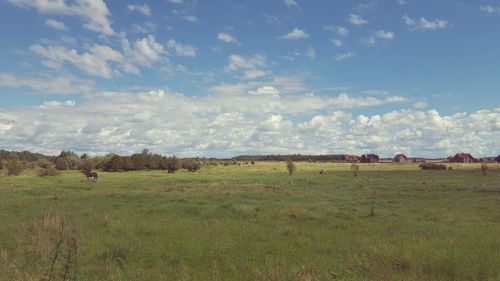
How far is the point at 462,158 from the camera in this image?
175m

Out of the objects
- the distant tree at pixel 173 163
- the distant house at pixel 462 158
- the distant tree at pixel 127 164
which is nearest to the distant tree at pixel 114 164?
the distant tree at pixel 127 164

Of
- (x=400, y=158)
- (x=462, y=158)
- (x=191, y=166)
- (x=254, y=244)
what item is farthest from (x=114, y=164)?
(x=462, y=158)

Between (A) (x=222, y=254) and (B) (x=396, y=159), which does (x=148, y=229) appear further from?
(B) (x=396, y=159)

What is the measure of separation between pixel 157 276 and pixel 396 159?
19059 centimetres

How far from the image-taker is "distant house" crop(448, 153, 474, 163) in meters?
175

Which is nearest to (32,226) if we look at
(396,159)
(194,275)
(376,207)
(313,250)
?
(194,275)

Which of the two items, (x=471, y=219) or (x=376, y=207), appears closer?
(x=471, y=219)

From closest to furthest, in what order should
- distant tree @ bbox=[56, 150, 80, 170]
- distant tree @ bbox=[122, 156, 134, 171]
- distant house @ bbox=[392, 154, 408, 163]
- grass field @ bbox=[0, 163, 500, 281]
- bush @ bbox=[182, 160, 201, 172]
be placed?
grass field @ bbox=[0, 163, 500, 281], distant tree @ bbox=[122, 156, 134, 171], bush @ bbox=[182, 160, 201, 172], distant tree @ bbox=[56, 150, 80, 170], distant house @ bbox=[392, 154, 408, 163]

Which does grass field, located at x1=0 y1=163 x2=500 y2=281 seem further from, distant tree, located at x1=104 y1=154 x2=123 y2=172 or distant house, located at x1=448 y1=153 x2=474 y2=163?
distant house, located at x1=448 y1=153 x2=474 y2=163

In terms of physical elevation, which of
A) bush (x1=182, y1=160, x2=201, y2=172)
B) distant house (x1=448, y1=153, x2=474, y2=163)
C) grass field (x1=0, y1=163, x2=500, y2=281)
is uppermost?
distant house (x1=448, y1=153, x2=474, y2=163)

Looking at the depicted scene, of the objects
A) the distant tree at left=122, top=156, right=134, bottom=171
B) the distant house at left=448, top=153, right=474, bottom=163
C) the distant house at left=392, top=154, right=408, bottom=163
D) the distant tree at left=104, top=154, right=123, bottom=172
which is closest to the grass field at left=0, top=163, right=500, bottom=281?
the distant tree at left=104, top=154, right=123, bottom=172

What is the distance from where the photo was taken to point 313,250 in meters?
14.1

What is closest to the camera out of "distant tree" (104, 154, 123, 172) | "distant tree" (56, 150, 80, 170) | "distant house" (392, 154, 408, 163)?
"distant tree" (104, 154, 123, 172)

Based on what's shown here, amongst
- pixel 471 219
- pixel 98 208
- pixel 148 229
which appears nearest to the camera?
pixel 148 229
